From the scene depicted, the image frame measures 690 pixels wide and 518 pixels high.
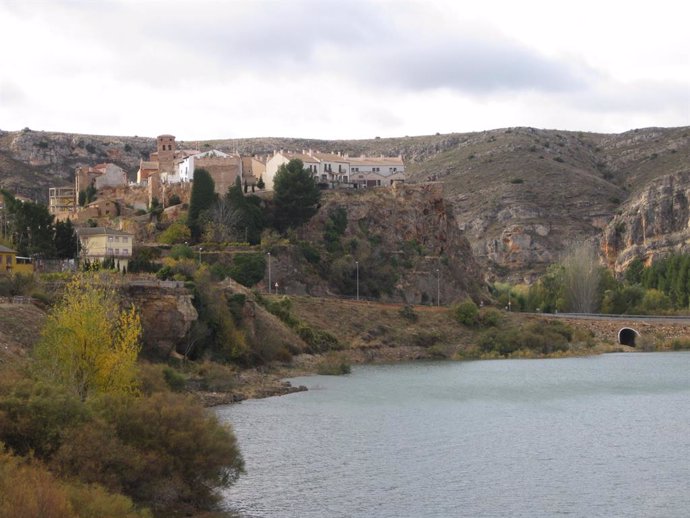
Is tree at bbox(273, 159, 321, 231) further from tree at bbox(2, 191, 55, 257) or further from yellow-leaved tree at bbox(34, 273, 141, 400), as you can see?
yellow-leaved tree at bbox(34, 273, 141, 400)

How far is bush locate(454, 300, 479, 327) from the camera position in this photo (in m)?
106

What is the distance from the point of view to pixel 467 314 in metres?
107

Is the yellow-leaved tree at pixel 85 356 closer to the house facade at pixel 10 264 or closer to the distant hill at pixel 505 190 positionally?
the house facade at pixel 10 264

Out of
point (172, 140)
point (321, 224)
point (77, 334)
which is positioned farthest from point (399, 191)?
point (77, 334)

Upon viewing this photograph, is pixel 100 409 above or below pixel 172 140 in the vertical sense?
below

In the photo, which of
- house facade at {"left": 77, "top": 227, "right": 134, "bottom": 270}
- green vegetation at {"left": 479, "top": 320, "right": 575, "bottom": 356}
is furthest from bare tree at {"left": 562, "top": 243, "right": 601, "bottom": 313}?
house facade at {"left": 77, "top": 227, "right": 134, "bottom": 270}

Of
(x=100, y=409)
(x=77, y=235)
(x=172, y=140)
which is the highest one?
(x=172, y=140)

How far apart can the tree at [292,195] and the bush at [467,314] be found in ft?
65.2

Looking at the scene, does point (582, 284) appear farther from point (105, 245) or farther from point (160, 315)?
point (160, 315)

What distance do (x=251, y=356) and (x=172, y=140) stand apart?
6349 centimetres

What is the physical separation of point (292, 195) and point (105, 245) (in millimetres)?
23897

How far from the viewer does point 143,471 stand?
33.6m

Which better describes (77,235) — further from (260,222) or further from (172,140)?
(172,140)

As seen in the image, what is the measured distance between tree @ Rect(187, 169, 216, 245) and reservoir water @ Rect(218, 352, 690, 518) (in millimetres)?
35993
